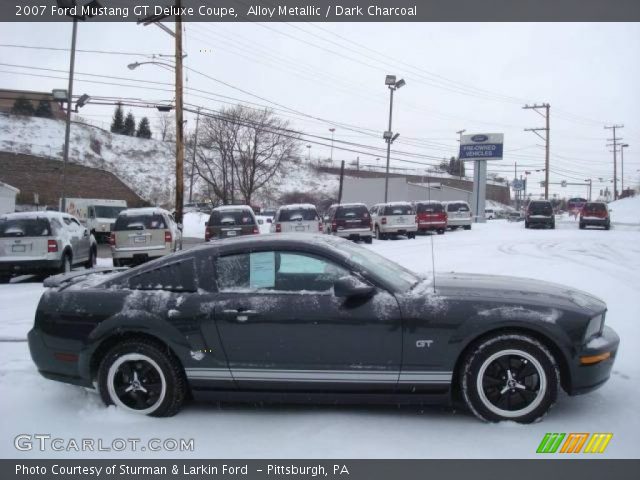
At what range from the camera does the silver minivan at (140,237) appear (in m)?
14.0

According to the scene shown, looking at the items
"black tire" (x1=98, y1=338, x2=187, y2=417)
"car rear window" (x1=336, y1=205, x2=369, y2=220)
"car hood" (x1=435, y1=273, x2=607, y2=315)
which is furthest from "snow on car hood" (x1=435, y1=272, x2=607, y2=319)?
"car rear window" (x1=336, y1=205, x2=369, y2=220)

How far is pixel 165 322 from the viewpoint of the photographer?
4.07 metres

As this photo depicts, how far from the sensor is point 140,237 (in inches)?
555

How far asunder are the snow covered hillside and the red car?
1934 inches

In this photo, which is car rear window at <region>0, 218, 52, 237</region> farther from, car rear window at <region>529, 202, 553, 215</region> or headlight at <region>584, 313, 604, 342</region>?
car rear window at <region>529, 202, 553, 215</region>

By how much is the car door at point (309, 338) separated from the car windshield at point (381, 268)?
25 centimetres

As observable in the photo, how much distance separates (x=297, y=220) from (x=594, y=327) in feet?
47.5

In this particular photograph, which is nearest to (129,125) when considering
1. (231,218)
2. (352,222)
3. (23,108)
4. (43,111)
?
(43,111)

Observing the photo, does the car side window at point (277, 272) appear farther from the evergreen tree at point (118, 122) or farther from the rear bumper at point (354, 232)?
the evergreen tree at point (118, 122)

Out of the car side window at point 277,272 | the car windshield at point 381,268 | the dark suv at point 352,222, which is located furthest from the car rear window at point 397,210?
the car side window at point 277,272

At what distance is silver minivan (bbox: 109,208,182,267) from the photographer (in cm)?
1403

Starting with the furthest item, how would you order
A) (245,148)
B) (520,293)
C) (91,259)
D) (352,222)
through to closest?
(245,148) → (352,222) → (91,259) → (520,293)

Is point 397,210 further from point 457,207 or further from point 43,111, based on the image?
point 43,111

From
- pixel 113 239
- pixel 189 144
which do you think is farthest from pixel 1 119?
pixel 113 239
